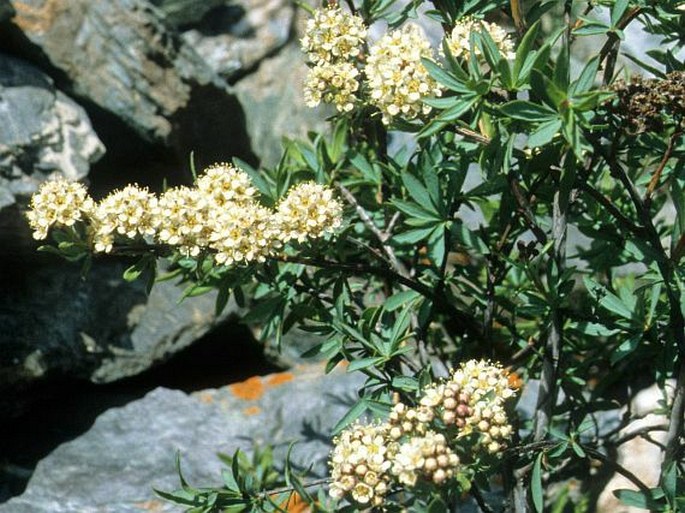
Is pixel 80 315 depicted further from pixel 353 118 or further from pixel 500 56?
pixel 500 56

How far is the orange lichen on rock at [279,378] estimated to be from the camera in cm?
448

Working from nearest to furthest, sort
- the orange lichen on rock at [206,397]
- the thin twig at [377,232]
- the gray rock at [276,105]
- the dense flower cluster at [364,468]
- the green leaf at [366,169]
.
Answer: the dense flower cluster at [364,468] < the thin twig at [377,232] < the green leaf at [366,169] < the orange lichen on rock at [206,397] < the gray rock at [276,105]

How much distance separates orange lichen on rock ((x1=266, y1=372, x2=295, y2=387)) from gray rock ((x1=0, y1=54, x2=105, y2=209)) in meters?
1.20

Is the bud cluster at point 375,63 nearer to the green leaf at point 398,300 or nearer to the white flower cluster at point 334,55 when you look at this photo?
the white flower cluster at point 334,55

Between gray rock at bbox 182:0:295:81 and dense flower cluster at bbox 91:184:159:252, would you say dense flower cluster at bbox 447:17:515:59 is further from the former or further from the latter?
gray rock at bbox 182:0:295:81

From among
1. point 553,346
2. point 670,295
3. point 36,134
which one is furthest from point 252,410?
point 670,295

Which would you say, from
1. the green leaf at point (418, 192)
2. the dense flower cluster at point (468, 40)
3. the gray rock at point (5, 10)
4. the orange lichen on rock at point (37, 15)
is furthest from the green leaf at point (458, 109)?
the orange lichen on rock at point (37, 15)

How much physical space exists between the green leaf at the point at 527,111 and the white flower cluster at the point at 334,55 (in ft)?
1.65

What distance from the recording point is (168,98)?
4672 mm

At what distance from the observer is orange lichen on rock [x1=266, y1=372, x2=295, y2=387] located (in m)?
Answer: 4.48

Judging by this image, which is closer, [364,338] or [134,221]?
[134,221]

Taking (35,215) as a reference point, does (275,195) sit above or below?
above

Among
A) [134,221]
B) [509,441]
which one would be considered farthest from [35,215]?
[509,441]

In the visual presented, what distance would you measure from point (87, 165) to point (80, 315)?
0.62 m
